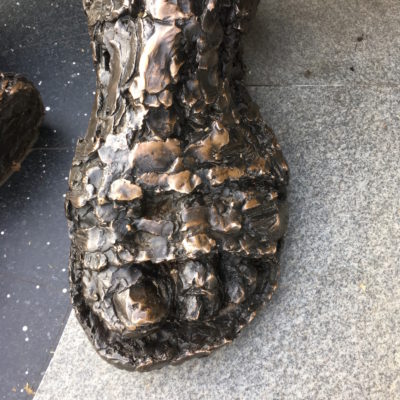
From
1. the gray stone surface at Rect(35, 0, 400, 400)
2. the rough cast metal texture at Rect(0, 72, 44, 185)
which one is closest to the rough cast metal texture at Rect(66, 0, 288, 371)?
the gray stone surface at Rect(35, 0, 400, 400)

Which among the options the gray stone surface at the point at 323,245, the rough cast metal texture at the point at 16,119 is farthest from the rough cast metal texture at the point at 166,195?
the rough cast metal texture at the point at 16,119

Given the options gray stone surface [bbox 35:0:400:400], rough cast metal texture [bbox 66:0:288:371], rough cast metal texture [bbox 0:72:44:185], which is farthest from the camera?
rough cast metal texture [bbox 0:72:44:185]

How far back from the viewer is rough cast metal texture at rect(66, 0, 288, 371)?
2.79ft

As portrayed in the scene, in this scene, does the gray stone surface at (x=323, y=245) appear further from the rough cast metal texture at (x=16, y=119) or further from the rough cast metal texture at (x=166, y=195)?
the rough cast metal texture at (x=16, y=119)

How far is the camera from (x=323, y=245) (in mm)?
1140

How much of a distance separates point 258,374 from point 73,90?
2.85ft

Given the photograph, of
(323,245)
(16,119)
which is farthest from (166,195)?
(16,119)

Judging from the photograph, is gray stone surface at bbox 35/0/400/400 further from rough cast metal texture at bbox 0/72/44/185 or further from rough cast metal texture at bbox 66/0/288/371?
rough cast metal texture at bbox 0/72/44/185

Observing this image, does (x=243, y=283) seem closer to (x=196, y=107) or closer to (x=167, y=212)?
(x=167, y=212)

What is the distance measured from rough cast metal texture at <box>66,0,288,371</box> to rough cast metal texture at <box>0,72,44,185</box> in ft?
1.15

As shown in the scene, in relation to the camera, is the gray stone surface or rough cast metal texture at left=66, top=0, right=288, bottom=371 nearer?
rough cast metal texture at left=66, top=0, right=288, bottom=371

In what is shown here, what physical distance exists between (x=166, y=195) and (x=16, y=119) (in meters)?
0.58

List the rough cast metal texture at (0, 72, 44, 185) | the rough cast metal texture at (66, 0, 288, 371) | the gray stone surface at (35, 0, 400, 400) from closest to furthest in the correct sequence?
the rough cast metal texture at (66, 0, 288, 371) → the gray stone surface at (35, 0, 400, 400) → the rough cast metal texture at (0, 72, 44, 185)

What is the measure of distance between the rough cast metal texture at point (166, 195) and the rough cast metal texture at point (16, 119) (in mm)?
349
